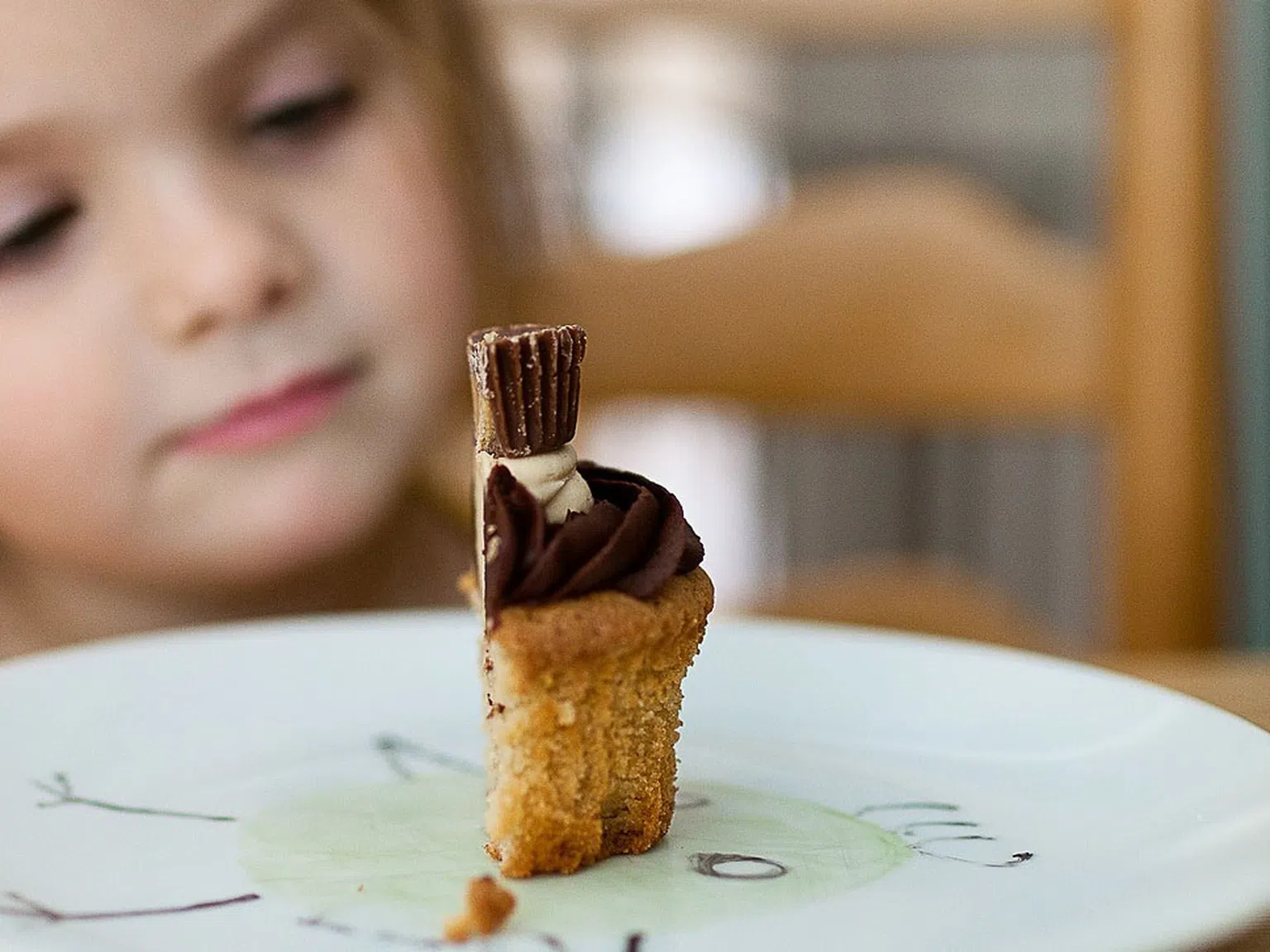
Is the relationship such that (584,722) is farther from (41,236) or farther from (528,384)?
(41,236)

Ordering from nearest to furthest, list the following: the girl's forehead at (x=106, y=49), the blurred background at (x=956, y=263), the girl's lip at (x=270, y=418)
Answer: the girl's forehead at (x=106, y=49) < the girl's lip at (x=270, y=418) < the blurred background at (x=956, y=263)

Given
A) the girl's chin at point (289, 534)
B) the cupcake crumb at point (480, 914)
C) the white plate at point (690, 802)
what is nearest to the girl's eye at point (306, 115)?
the girl's chin at point (289, 534)

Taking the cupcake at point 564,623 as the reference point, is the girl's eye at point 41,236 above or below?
above

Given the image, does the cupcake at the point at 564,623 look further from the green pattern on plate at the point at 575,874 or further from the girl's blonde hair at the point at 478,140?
the girl's blonde hair at the point at 478,140

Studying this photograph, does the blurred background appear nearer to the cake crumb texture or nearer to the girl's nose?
the girl's nose

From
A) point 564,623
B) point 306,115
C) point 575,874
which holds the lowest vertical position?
point 575,874

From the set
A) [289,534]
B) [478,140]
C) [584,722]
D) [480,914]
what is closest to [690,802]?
[584,722]
